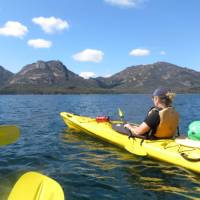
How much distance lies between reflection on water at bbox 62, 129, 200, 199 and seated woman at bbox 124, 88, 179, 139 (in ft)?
3.04

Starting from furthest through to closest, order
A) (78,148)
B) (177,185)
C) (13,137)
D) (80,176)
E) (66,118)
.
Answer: (66,118) → (78,148) → (80,176) → (177,185) → (13,137)

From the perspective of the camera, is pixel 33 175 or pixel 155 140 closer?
pixel 33 175

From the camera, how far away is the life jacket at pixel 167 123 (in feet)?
36.0

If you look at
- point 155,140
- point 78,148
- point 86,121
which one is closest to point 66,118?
point 86,121

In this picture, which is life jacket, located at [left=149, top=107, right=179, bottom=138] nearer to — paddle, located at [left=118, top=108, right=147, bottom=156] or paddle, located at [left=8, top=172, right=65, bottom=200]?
paddle, located at [left=118, top=108, right=147, bottom=156]

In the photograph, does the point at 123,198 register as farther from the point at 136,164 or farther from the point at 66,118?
the point at 66,118

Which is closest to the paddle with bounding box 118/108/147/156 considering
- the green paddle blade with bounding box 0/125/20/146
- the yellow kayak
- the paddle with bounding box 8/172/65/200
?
the yellow kayak

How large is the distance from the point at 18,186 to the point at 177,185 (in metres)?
5.54

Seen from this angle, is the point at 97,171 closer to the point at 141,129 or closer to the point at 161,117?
the point at 141,129

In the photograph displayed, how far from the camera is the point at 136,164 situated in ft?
35.1

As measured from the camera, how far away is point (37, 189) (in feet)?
12.6

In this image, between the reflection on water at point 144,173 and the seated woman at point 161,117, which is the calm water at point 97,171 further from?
the seated woman at point 161,117

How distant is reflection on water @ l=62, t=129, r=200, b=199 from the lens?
8.12 meters

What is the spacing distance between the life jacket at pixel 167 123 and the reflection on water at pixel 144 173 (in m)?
0.96
